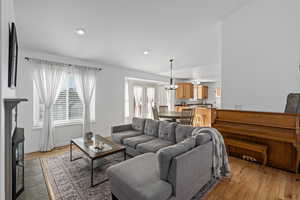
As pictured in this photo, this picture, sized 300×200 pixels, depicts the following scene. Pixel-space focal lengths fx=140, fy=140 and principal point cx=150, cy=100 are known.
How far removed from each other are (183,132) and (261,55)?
2.35 meters

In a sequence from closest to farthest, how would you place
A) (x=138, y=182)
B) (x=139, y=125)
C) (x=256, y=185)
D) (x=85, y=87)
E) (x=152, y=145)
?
(x=138, y=182) < (x=256, y=185) < (x=152, y=145) < (x=139, y=125) < (x=85, y=87)

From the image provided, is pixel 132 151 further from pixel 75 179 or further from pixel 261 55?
pixel 261 55

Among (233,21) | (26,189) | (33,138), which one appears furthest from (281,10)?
(33,138)

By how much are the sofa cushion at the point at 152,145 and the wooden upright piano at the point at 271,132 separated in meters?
1.30

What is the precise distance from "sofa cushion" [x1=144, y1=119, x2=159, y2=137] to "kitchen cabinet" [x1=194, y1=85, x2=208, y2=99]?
5044 mm

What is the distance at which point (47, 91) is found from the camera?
3.52 metres

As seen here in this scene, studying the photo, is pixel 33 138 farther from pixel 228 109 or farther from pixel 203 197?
pixel 228 109

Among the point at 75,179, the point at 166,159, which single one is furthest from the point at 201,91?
the point at 75,179

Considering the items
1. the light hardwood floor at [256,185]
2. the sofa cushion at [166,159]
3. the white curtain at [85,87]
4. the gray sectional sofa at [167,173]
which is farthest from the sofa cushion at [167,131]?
the white curtain at [85,87]

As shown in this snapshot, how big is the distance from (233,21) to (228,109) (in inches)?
82.6

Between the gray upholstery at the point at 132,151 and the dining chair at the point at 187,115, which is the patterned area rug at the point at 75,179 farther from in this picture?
the dining chair at the point at 187,115

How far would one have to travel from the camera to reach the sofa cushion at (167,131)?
3.08 metres

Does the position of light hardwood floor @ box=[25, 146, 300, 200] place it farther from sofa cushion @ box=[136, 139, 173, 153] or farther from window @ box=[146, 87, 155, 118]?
window @ box=[146, 87, 155, 118]

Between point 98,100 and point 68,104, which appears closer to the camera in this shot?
point 68,104
